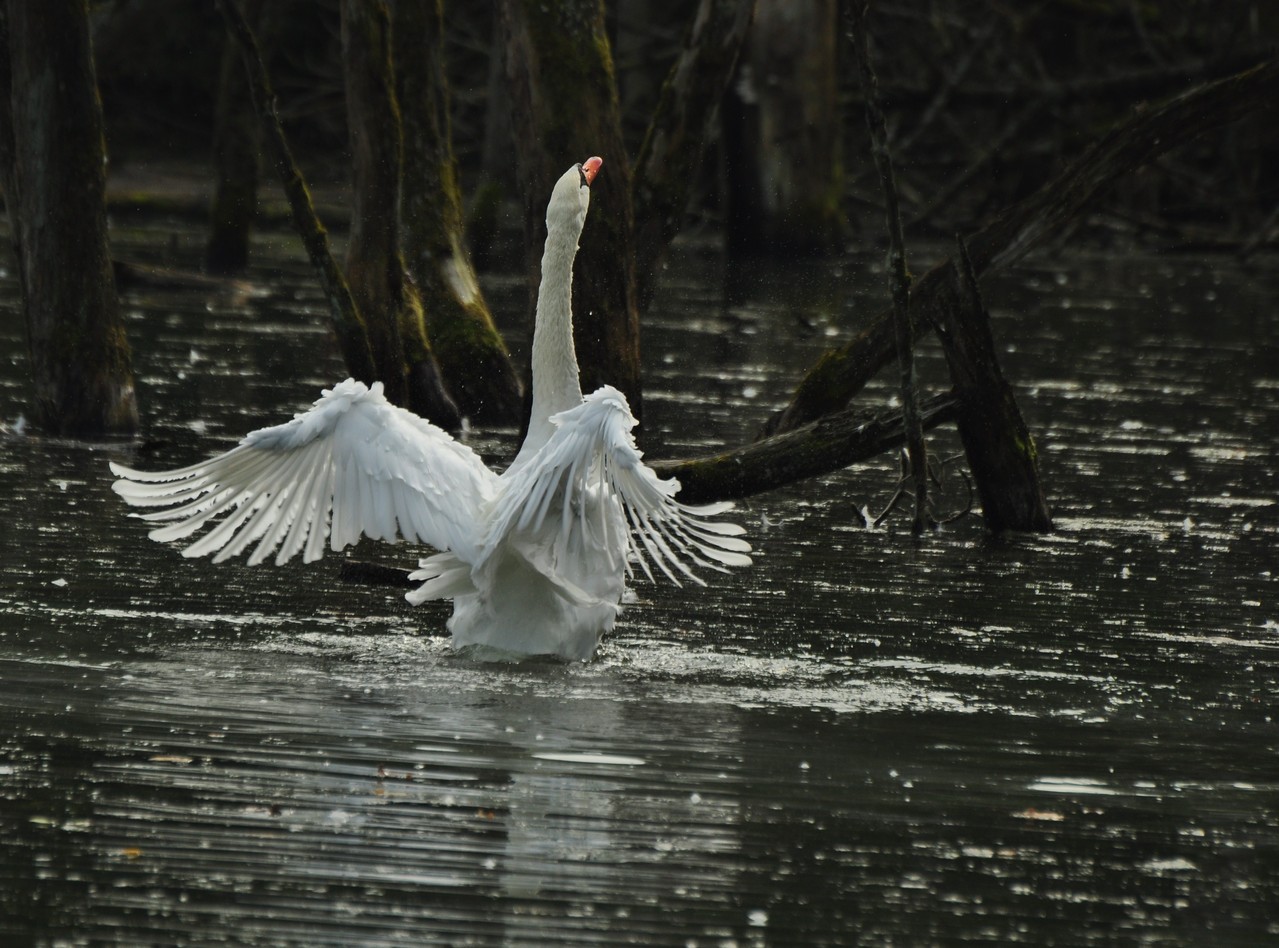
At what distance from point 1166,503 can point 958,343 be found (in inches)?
69.7

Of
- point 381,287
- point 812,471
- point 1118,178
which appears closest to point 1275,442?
point 1118,178

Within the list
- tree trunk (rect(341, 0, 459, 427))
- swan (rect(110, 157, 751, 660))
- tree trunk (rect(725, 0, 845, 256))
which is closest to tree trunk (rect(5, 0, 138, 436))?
tree trunk (rect(341, 0, 459, 427))

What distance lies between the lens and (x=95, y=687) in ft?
21.6

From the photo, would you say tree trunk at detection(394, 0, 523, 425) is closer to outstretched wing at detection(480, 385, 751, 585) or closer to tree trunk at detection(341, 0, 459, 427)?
tree trunk at detection(341, 0, 459, 427)

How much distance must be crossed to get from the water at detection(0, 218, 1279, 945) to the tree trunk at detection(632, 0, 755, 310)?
85.8 inches

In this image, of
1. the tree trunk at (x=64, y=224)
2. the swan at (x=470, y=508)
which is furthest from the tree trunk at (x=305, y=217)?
the swan at (x=470, y=508)

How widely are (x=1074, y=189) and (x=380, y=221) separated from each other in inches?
168

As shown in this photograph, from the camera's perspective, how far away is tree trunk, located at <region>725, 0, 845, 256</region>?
27.0 meters

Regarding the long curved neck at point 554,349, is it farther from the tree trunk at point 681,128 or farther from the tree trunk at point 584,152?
the tree trunk at point 681,128

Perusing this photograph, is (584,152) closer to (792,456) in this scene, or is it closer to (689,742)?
(792,456)

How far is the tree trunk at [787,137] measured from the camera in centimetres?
2705

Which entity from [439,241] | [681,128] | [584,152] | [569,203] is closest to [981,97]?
[681,128]

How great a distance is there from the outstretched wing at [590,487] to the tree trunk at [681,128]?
5.12 meters

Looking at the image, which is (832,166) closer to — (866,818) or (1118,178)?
(1118,178)
